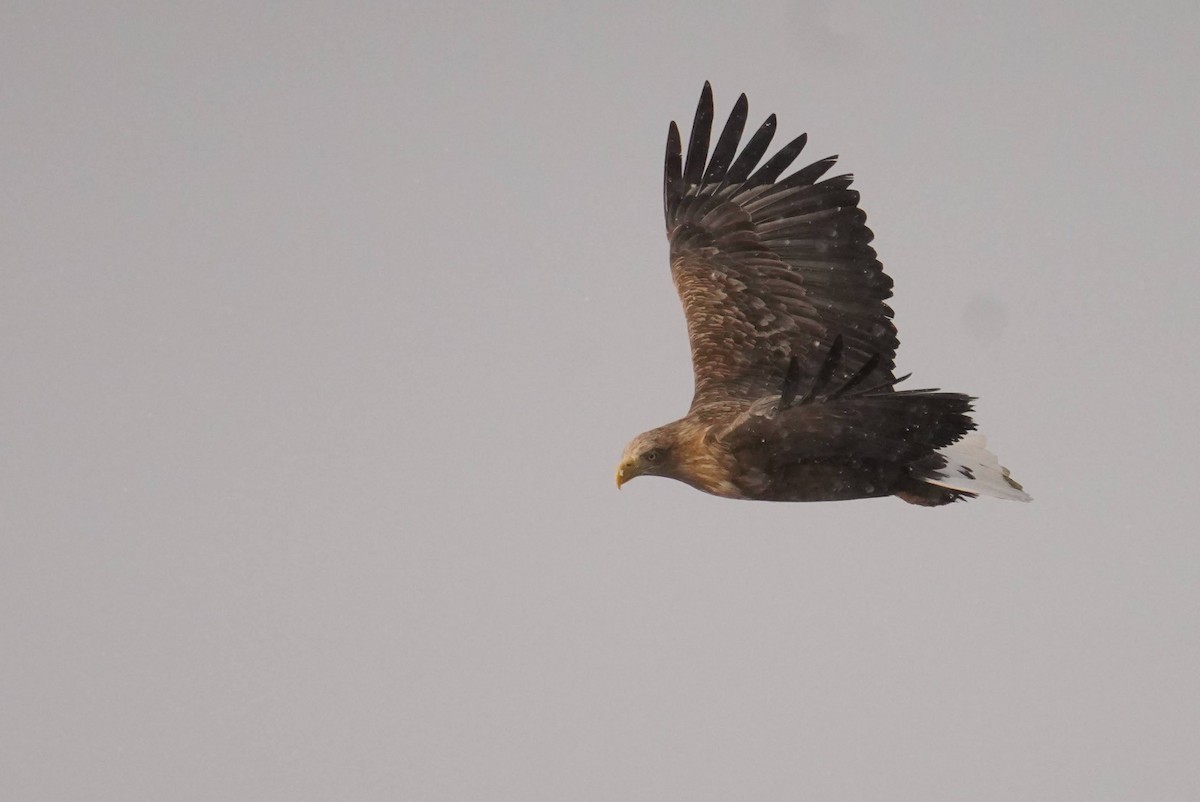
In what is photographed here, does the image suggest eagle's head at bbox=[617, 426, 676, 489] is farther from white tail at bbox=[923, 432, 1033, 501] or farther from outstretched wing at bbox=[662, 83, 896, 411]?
white tail at bbox=[923, 432, 1033, 501]

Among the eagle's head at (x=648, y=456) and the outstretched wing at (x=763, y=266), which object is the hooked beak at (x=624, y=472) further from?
the outstretched wing at (x=763, y=266)

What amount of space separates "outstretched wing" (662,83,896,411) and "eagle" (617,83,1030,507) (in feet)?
0.04

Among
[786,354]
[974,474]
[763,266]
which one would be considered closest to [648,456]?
[786,354]

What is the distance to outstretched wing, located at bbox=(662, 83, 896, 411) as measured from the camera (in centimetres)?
1094

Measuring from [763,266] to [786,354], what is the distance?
875mm

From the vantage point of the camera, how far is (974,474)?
973 cm

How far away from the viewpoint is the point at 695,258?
11875 millimetres

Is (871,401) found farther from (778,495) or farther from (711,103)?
(711,103)

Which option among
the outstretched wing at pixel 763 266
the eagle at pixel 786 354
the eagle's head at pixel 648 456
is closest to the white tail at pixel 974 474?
the eagle at pixel 786 354

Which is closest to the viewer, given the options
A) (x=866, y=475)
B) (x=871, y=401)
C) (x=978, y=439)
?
(x=871, y=401)

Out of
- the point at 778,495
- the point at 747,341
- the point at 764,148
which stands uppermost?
the point at 764,148

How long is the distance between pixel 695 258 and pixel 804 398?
3.60 m

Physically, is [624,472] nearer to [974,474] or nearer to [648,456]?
[648,456]

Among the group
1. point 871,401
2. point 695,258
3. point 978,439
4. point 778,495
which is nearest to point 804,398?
point 871,401
